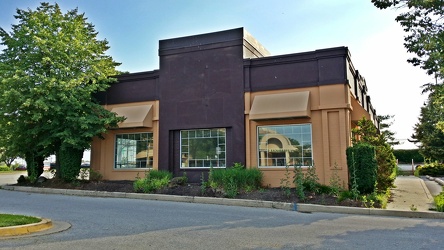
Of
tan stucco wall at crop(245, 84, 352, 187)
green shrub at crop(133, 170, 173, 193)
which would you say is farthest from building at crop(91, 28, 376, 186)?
green shrub at crop(133, 170, 173, 193)

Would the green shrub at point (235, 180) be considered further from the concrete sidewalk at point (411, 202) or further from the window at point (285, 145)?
the concrete sidewalk at point (411, 202)

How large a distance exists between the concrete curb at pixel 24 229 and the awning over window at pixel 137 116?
9691 mm

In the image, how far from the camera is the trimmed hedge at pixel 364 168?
12794mm

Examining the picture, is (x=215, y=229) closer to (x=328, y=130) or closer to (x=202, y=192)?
(x=202, y=192)

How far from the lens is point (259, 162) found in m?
16.2

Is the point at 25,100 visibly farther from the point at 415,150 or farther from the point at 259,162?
the point at 415,150

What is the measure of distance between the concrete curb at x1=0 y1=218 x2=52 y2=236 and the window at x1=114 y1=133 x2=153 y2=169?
1008 cm

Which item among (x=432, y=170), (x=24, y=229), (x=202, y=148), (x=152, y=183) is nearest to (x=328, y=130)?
(x=202, y=148)

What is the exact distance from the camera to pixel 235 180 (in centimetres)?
1427

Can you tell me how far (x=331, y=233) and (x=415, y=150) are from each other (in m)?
45.4

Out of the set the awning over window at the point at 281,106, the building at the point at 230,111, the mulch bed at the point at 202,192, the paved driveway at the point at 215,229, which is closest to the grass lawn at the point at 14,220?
the paved driveway at the point at 215,229

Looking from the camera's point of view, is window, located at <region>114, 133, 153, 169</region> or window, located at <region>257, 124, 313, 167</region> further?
window, located at <region>114, 133, 153, 169</region>

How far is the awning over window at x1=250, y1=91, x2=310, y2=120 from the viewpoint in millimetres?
15055

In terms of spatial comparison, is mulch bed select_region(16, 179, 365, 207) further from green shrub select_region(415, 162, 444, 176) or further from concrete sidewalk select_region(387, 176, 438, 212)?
green shrub select_region(415, 162, 444, 176)
